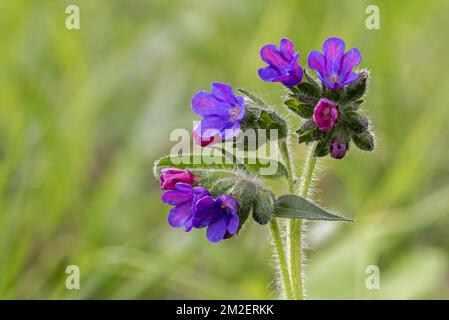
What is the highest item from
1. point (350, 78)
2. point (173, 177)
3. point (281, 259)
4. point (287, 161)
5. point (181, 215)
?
point (350, 78)

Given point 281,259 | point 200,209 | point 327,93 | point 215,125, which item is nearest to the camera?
point 200,209

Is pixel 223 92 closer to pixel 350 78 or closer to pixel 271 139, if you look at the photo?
pixel 271 139

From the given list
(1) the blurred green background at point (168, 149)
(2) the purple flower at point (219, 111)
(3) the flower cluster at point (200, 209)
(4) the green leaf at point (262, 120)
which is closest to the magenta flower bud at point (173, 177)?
(3) the flower cluster at point (200, 209)

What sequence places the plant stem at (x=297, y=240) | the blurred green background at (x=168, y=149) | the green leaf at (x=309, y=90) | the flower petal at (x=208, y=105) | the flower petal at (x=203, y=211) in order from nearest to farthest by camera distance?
the flower petal at (x=203, y=211) → the flower petal at (x=208, y=105) → the green leaf at (x=309, y=90) → the plant stem at (x=297, y=240) → the blurred green background at (x=168, y=149)

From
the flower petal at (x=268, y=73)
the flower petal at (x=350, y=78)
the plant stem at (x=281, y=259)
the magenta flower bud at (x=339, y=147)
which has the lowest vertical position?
the plant stem at (x=281, y=259)

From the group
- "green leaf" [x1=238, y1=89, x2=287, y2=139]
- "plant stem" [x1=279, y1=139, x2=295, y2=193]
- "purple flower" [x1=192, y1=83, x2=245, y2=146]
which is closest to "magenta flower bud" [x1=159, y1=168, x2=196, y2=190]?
"purple flower" [x1=192, y1=83, x2=245, y2=146]

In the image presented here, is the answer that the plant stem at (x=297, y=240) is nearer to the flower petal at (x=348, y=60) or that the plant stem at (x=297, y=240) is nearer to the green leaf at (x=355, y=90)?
the green leaf at (x=355, y=90)

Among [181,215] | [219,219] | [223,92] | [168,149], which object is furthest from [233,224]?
[168,149]
